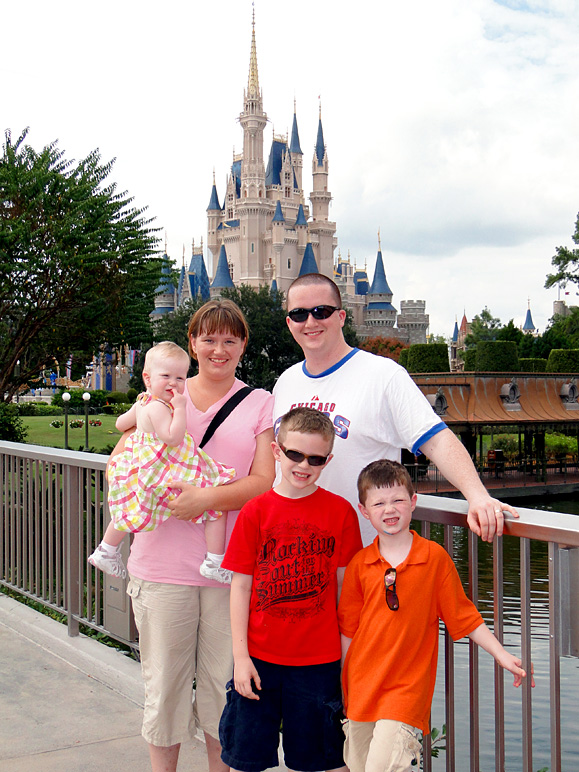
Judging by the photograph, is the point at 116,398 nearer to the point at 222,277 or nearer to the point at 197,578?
the point at 222,277

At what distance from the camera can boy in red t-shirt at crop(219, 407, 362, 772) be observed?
7.81 ft

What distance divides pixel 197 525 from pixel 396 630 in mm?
882

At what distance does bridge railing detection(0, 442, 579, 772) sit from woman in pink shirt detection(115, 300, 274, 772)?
26.4 inches

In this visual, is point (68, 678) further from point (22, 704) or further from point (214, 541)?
point (214, 541)

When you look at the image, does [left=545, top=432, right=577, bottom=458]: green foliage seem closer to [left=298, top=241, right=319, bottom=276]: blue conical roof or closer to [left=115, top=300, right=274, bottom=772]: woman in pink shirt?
[left=115, top=300, right=274, bottom=772]: woman in pink shirt

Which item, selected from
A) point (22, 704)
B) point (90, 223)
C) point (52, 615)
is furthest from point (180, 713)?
point (90, 223)

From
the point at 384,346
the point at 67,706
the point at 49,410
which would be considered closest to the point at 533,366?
the point at 49,410

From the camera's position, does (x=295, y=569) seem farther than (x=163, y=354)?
No

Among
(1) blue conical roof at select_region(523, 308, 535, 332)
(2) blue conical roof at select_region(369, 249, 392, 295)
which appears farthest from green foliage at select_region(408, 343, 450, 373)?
(1) blue conical roof at select_region(523, 308, 535, 332)

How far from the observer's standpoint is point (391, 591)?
223 cm

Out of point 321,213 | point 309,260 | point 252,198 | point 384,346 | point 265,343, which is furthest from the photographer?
point 321,213

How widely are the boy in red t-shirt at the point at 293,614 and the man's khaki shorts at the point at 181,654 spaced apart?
0.96 feet

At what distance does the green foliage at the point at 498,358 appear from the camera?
34719 millimetres

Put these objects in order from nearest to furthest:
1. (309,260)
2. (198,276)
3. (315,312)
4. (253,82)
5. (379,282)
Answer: (315,312), (309,260), (253,82), (379,282), (198,276)
